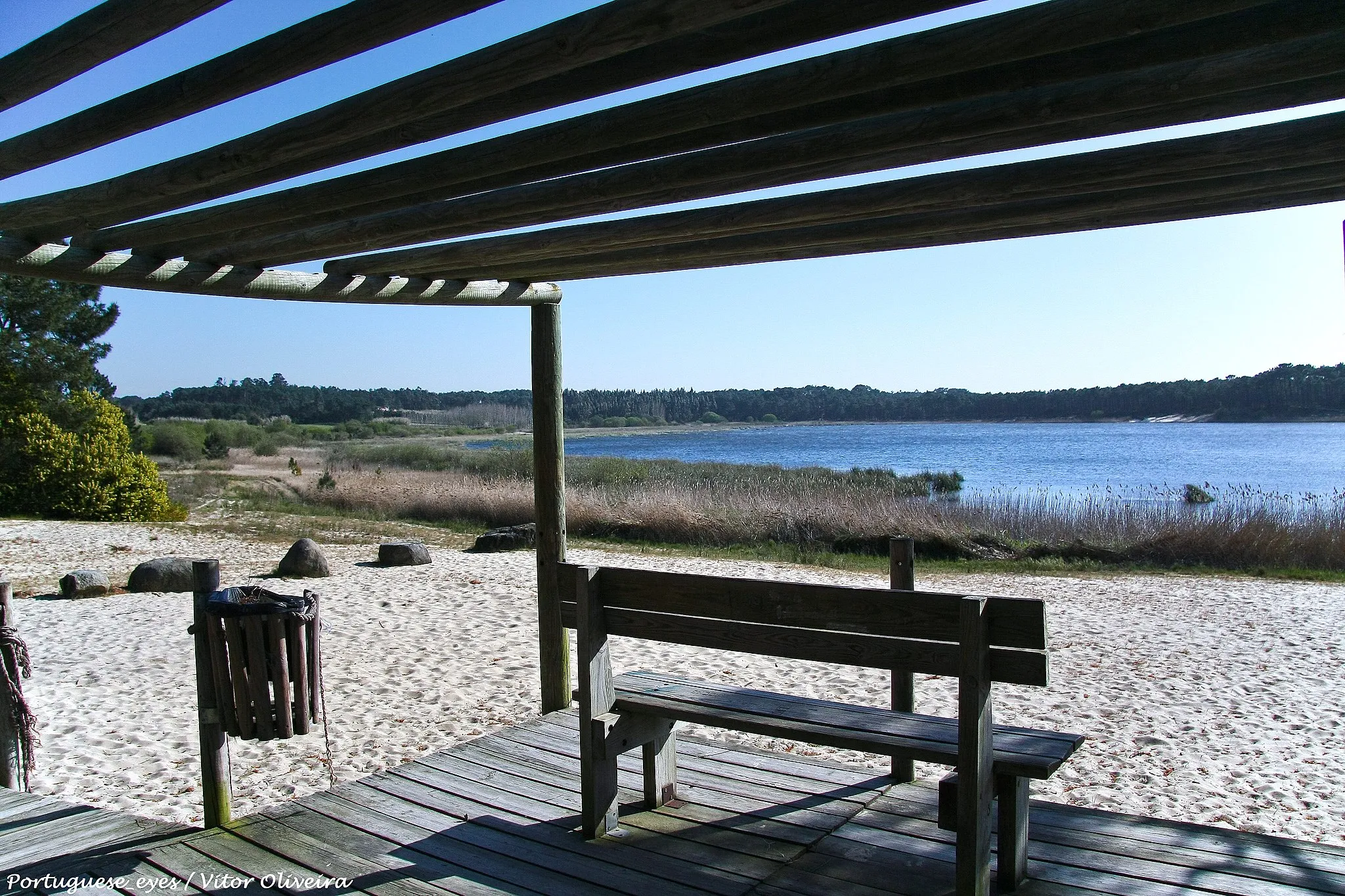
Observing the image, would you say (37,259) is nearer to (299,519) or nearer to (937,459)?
(299,519)

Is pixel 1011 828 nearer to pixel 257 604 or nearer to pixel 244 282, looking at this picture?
pixel 257 604

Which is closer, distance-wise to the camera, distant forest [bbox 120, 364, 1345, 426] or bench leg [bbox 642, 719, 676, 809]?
bench leg [bbox 642, 719, 676, 809]

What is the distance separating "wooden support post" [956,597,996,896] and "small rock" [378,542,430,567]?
12.7 meters

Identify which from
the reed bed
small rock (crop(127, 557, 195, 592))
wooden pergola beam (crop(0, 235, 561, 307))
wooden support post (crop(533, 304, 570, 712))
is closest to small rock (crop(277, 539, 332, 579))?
small rock (crop(127, 557, 195, 592))

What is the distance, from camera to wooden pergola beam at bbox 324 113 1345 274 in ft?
9.31

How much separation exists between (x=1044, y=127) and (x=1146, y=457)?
54.9m

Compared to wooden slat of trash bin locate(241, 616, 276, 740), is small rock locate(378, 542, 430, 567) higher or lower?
lower

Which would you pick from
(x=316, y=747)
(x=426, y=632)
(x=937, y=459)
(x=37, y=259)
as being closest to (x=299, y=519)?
(x=426, y=632)

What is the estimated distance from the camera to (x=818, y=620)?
3143 millimetres

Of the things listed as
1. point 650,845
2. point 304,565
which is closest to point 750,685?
point 650,845

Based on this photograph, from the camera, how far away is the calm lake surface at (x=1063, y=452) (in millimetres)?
38688

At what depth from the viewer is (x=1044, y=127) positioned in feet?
9.24

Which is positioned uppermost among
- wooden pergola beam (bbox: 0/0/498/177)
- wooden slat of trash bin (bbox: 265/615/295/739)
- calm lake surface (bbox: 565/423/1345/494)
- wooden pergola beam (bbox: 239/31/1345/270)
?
wooden pergola beam (bbox: 0/0/498/177)

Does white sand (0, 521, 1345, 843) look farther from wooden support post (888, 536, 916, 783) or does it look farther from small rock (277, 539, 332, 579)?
wooden support post (888, 536, 916, 783)
